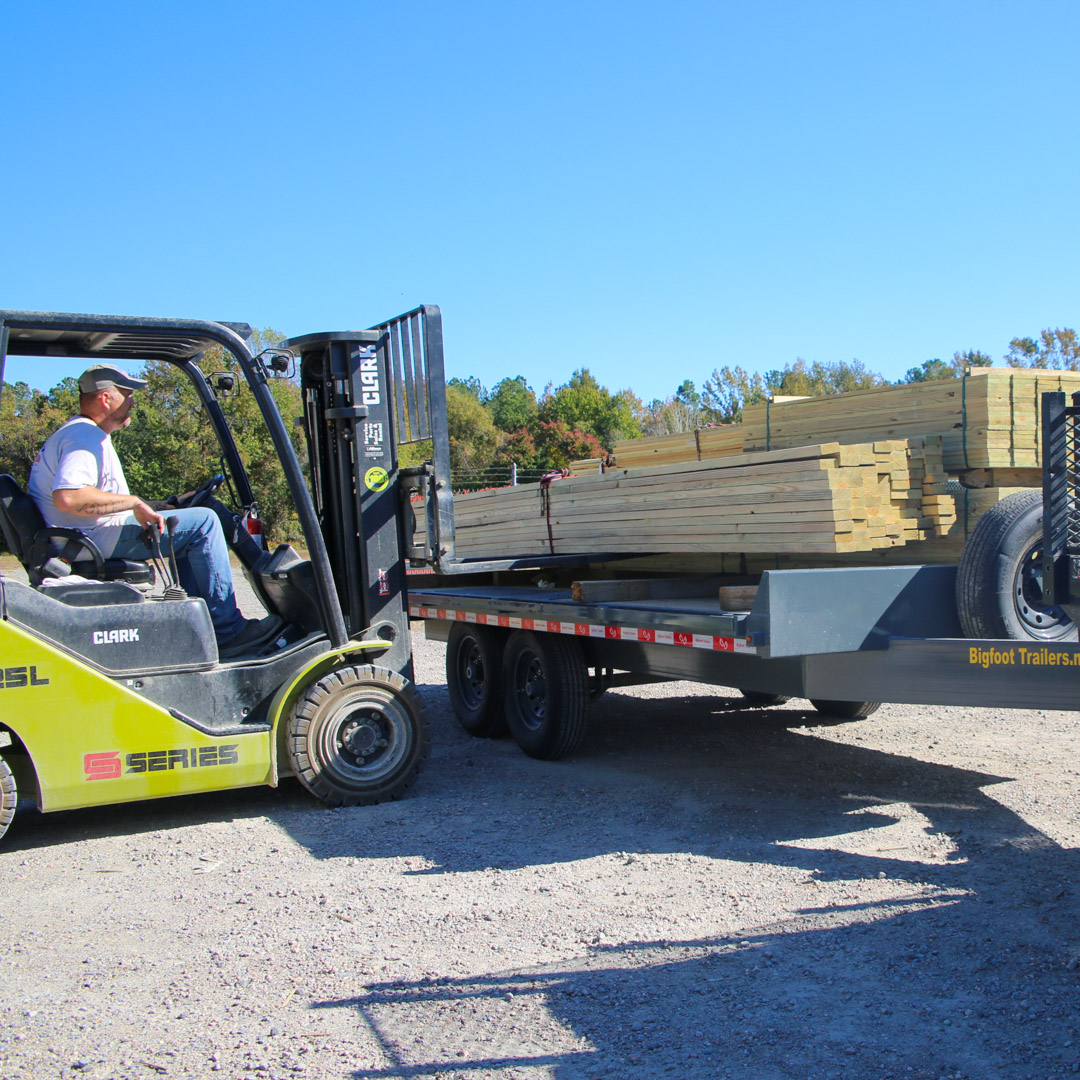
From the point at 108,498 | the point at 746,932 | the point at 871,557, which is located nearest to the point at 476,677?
the point at 871,557

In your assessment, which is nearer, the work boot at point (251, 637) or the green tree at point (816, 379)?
the work boot at point (251, 637)

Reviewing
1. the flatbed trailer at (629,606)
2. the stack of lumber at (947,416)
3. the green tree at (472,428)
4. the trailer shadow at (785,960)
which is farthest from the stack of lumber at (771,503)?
the green tree at (472,428)

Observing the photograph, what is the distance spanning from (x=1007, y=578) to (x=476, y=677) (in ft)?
14.2

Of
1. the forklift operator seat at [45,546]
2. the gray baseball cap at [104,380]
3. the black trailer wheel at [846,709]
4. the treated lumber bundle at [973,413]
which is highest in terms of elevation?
the gray baseball cap at [104,380]

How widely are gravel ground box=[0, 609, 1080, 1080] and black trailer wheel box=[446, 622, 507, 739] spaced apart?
0.95 meters

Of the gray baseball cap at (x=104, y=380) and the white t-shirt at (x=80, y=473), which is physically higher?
the gray baseball cap at (x=104, y=380)

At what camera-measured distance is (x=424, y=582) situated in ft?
31.5

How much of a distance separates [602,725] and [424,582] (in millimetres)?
2145

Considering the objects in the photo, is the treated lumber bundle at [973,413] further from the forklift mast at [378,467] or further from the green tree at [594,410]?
the green tree at [594,410]

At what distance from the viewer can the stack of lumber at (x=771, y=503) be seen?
18.6ft

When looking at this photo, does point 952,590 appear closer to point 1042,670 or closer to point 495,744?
point 1042,670

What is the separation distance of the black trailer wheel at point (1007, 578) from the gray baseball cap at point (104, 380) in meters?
4.20

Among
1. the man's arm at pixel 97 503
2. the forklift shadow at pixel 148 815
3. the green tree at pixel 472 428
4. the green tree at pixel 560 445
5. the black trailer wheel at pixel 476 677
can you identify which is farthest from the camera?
the green tree at pixel 472 428

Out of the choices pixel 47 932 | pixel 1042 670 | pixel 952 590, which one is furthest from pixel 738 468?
pixel 47 932
